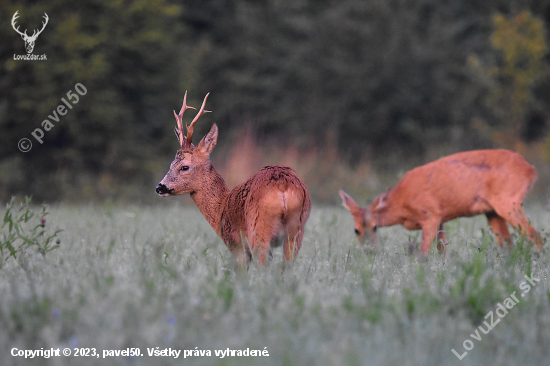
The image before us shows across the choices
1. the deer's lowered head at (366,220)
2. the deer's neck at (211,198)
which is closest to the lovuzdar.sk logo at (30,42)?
the deer's lowered head at (366,220)

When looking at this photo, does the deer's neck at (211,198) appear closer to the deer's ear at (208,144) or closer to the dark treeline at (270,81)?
the deer's ear at (208,144)

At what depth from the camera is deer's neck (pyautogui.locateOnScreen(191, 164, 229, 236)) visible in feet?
17.1

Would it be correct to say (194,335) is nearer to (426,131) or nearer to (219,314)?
(219,314)

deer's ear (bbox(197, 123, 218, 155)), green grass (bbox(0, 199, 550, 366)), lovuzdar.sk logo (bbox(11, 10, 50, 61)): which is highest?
lovuzdar.sk logo (bbox(11, 10, 50, 61))

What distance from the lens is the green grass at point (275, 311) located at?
8.68 feet

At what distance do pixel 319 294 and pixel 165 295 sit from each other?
817 millimetres

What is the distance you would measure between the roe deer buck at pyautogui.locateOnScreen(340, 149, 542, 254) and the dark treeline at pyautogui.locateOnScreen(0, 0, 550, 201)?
26.8 ft

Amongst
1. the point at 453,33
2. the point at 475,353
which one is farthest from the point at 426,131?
the point at 475,353

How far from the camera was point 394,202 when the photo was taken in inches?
285

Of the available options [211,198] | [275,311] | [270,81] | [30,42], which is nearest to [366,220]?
[211,198]

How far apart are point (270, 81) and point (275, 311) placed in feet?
68.7

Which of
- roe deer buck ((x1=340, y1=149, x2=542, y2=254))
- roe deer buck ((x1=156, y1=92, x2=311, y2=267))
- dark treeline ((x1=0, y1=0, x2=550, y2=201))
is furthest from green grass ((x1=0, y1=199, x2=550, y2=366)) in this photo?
dark treeline ((x1=0, y1=0, x2=550, y2=201))

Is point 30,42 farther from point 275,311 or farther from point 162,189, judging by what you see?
point 275,311

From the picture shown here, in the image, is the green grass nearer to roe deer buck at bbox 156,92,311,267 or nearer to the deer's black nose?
roe deer buck at bbox 156,92,311,267
